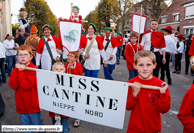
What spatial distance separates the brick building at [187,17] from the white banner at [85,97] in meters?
27.7

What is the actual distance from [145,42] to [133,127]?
4502 millimetres

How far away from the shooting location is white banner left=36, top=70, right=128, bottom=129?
1882 mm

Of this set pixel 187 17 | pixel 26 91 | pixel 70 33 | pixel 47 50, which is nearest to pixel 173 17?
pixel 187 17

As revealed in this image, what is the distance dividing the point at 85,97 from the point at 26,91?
1067 mm

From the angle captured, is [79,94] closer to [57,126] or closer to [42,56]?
[57,126]

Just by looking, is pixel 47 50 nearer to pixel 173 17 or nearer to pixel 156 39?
pixel 156 39

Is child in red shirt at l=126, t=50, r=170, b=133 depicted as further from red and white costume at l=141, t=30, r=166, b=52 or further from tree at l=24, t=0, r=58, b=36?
tree at l=24, t=0, r=58, b=36

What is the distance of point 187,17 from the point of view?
1038 inches

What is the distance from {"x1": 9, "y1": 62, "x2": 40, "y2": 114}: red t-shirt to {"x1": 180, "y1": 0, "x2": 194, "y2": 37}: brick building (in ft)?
91.2

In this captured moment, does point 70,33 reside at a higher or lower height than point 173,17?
lower

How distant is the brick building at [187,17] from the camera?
Answer: 2531 centimetres

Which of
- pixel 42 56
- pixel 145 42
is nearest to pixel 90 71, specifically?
pixel 42 56

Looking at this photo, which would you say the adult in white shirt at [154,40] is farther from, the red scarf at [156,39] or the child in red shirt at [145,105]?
the child in red shirt at [145,105]

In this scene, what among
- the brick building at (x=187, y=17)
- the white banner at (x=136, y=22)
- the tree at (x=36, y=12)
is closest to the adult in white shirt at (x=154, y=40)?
the white banner at (x=136, y=22)
